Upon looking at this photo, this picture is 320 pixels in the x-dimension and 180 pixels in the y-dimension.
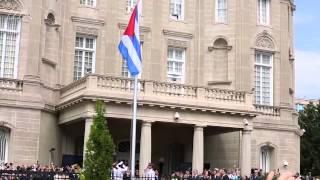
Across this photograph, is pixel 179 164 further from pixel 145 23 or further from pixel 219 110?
pixel 145 23

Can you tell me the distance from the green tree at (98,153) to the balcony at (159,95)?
1326cm

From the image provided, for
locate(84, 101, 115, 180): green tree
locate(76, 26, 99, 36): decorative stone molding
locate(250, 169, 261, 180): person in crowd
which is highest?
locate(76, 26, 99, 36): decorative stone molding

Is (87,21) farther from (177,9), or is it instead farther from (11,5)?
(177,9)

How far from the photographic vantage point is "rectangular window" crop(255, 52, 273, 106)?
39.3m

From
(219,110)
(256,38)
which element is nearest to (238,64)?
(256,38)

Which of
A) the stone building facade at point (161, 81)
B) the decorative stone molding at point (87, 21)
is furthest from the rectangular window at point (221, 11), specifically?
the decorative stone molding at point (87, 21)

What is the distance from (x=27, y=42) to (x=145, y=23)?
26.3 ft

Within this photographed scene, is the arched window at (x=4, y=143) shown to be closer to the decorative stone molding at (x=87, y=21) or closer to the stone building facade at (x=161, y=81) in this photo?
the stone building facade at (x=161, y=81)

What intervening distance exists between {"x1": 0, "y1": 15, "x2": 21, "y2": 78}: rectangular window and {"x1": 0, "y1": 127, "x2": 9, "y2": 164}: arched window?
10.0ft

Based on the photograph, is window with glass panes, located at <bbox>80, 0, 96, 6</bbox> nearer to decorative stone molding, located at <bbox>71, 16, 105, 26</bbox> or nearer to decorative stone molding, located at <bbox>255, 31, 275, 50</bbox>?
decorative stone molding, located at <bbox>71, 16, 105, 26</bbox>

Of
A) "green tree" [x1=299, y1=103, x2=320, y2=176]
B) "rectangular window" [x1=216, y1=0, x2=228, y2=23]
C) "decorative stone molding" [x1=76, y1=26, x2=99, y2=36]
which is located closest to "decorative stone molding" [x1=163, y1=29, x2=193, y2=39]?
"rectangular window" [x1=216, y1=0, x2=228, y2=23]

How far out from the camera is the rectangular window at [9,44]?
33125mm

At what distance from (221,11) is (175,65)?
4837mm

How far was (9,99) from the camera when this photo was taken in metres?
32.2
